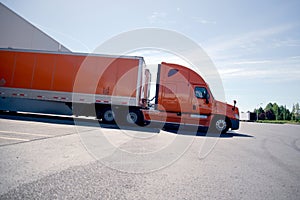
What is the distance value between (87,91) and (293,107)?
10187cm

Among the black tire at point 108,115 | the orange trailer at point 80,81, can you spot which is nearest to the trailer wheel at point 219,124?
the orange trailer at point 80,81

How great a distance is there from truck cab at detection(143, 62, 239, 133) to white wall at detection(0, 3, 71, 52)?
44.5ft

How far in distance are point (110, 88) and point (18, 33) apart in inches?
467

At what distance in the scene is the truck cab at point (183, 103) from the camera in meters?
9.27

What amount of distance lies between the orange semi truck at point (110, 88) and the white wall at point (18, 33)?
5042 mm

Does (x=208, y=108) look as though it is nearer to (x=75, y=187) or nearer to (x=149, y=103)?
(x=149, y=103)

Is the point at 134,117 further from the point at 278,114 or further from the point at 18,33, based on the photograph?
the point at 278,114

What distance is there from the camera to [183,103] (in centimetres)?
928

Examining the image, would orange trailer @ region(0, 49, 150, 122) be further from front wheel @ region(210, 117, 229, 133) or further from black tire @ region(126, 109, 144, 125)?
front wheel @ region(210, 117, 229, 133)

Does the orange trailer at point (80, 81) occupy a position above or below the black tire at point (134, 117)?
above

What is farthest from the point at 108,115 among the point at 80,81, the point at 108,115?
the point at 80,81

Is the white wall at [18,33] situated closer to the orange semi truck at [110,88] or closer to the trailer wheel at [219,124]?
the orange semi truck at [110,88]

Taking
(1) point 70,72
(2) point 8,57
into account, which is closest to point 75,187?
(1) point 70,72

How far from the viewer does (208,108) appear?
927 centimetres
